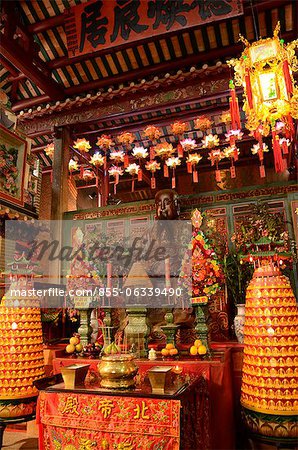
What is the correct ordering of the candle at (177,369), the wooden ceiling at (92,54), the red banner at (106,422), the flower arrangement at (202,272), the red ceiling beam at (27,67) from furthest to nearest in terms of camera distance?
the wooden ceiling at (92,54)
the red ceiling beam at (27,67)
the flower arrangement at (202,272)
the candle at (177,369)
the red banner at (106,422)

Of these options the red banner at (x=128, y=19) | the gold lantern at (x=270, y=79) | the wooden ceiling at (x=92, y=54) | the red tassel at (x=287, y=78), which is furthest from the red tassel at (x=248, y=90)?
the wooden ceiling at (x=92, y=54)

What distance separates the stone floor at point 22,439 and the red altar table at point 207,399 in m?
1.04

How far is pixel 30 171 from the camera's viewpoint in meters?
6.33

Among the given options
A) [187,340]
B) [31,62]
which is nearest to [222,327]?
[187,340]

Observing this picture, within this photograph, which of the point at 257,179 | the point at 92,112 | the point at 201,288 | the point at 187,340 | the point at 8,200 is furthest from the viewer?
the point at 257,179

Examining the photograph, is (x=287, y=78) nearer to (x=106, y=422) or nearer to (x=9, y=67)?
(x=106, y=422)

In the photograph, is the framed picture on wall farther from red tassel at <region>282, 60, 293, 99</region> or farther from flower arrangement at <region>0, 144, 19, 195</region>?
red tassel at <region>282, 60, 293, 99</region>

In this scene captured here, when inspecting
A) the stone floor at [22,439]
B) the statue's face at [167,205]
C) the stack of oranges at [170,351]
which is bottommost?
the stone floor at [22,439]

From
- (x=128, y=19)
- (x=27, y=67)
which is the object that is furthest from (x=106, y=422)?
(x=128, y=19)

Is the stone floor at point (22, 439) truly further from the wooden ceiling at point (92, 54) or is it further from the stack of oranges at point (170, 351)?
the wooden ceiling at point (92, 54)

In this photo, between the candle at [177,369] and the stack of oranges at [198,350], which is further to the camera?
the stack of oranges at [198,350]

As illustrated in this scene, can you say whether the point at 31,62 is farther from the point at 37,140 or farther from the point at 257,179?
the point at 257,179

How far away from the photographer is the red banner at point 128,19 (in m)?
5.25

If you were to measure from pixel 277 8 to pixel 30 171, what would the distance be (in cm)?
486
